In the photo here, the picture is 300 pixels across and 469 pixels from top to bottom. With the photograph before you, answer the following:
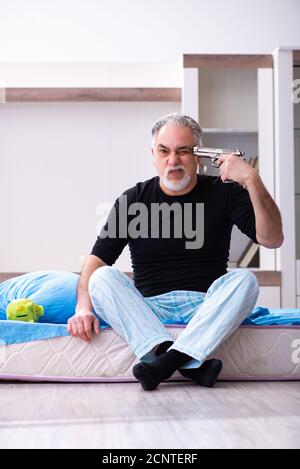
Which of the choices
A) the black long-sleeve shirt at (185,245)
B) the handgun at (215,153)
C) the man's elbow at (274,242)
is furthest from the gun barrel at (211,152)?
the man's elbow at (274,242)

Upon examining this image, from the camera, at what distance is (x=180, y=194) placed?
2441 mm

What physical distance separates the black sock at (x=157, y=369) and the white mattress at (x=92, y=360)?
0.17 m

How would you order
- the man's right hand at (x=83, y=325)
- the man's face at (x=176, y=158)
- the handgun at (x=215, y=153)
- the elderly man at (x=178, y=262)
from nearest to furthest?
the elderly man at (x=178, y=262) → the man's right hand at (x=83, y=325) → the handgun at (x=215, y=153) → the man's face at (x=176, y=158)

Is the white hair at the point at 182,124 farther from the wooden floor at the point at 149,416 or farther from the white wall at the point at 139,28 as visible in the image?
the white wall at the point at 139,28

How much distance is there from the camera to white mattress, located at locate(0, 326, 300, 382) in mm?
2182

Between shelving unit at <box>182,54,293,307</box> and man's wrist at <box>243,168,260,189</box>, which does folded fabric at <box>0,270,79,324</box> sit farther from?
shelving unit at <box>182,54,293,307</box>

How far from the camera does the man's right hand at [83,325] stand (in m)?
2.17

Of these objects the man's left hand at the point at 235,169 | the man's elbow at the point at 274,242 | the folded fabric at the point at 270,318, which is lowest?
the folded fabric at the point at 270,318

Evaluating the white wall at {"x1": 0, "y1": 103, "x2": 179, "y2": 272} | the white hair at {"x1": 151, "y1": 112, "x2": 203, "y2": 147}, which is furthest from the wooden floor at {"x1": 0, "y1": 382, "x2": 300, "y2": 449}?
the white wall at {"x1": 0, "y1": 103, "x2": 179, "y2": 272}

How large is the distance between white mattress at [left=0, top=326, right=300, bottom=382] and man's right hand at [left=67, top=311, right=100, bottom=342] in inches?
1.1

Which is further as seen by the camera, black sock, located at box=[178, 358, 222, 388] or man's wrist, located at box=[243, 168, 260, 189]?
man's wrist, located at box=[243, 168, 260, 189]

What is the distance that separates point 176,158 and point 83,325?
677mm

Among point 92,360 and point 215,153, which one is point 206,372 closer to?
point 92,360
